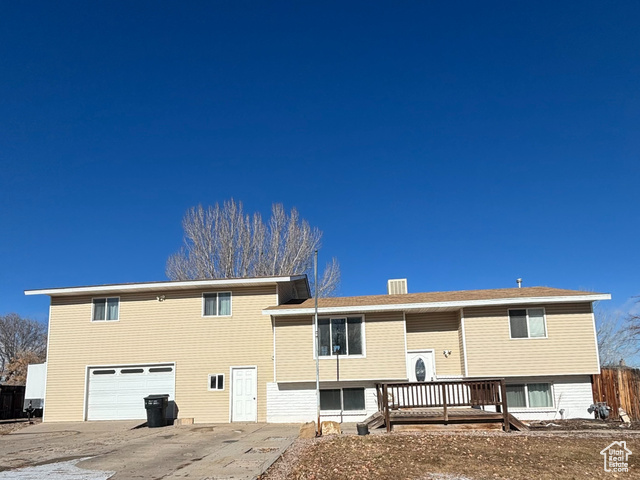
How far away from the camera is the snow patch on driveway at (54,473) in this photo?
879 cm

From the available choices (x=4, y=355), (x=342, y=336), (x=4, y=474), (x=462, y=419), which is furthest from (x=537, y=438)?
(x=4, y=355)

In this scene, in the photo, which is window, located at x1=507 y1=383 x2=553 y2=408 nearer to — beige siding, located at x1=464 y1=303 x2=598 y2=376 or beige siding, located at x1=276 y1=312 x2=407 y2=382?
beige siding, located at x1=464 y1=303 x2=598 y2=376

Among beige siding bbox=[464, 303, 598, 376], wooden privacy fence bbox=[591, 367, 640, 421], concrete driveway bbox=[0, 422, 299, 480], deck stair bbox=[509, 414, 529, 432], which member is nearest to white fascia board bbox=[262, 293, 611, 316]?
beige siding bbox=[464, 303, 598, 376]

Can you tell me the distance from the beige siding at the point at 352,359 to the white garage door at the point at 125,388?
4.27 metres

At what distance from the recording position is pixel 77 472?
9258 millimetres

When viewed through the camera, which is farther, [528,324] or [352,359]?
[352,359]

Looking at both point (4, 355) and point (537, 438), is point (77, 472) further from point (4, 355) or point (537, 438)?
point (4, 355)

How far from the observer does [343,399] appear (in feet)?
55.9

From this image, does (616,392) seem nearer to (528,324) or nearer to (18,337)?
(528,324)

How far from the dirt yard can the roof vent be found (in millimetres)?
7642

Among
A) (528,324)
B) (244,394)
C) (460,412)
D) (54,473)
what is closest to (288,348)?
(244,394)

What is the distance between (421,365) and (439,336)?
3.73 ft

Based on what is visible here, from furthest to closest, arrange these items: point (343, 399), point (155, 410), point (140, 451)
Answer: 1. point (343, 399)
2. point (155, 410)
3. point (140, 451)

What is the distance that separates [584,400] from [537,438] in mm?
5680
